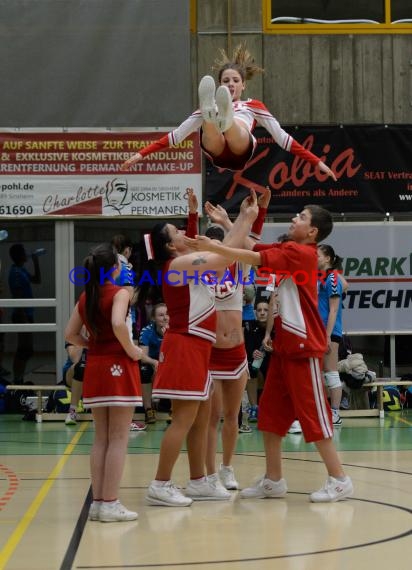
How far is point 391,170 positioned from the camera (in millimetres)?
13984

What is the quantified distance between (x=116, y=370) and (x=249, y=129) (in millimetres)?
2315

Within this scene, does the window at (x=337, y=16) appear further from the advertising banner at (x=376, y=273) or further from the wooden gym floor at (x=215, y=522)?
the wooden gym floor at (x=215, y=522)

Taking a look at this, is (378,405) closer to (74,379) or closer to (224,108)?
(74,379)

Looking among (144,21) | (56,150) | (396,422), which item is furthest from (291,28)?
(396,422)

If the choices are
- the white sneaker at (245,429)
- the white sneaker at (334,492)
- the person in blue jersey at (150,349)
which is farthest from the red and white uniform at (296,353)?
the person in blue jersey at (150,349)

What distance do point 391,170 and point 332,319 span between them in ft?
11.4

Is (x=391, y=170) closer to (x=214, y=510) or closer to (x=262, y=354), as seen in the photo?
(x=262, y=354)

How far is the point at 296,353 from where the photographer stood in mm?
7078

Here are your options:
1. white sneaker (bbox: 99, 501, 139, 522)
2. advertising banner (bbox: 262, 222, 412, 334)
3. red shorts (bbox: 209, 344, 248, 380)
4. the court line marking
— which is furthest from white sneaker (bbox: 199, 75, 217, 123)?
advertising banner (bbox: 262, 222, 412, 334)

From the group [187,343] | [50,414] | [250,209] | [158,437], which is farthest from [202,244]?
[50,414]

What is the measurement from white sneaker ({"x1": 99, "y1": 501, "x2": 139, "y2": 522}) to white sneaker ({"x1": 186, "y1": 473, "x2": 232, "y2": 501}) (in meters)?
0.84

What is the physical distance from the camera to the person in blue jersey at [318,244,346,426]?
37.7ft

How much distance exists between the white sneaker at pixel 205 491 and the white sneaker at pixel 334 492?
636 millimetres

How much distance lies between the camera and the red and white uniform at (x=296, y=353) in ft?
22.9
